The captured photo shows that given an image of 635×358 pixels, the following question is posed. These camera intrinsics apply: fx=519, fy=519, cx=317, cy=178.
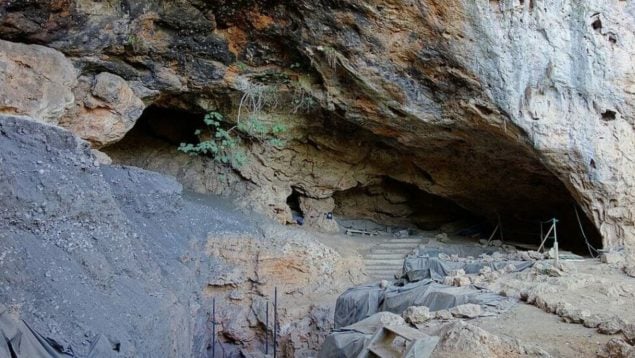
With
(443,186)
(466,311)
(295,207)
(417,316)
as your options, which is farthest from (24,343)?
(443,186)

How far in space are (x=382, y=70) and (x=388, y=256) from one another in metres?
5.07

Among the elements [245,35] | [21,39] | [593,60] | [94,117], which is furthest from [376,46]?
[21,39]

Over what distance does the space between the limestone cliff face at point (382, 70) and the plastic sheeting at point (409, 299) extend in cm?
420

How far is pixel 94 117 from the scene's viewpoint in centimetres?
1016

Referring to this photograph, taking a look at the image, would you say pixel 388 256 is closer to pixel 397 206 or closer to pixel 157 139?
pixel 397 206

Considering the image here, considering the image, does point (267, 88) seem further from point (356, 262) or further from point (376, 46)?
point (356, 262)

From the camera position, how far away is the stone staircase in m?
12.6

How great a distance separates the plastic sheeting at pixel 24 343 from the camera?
5.00m

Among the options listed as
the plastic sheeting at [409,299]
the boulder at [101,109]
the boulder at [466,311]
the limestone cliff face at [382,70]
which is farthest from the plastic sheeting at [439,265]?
the boulder at [101,109]

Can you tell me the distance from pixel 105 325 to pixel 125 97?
538 cm

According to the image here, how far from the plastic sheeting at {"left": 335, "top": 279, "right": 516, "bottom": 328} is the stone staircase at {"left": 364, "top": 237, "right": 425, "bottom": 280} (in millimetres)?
3385

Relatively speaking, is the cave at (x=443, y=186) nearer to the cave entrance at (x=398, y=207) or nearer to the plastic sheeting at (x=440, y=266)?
the cave entrance at (x=398, y=207)

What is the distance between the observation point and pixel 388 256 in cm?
1331

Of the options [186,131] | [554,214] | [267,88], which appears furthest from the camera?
[554,214]
